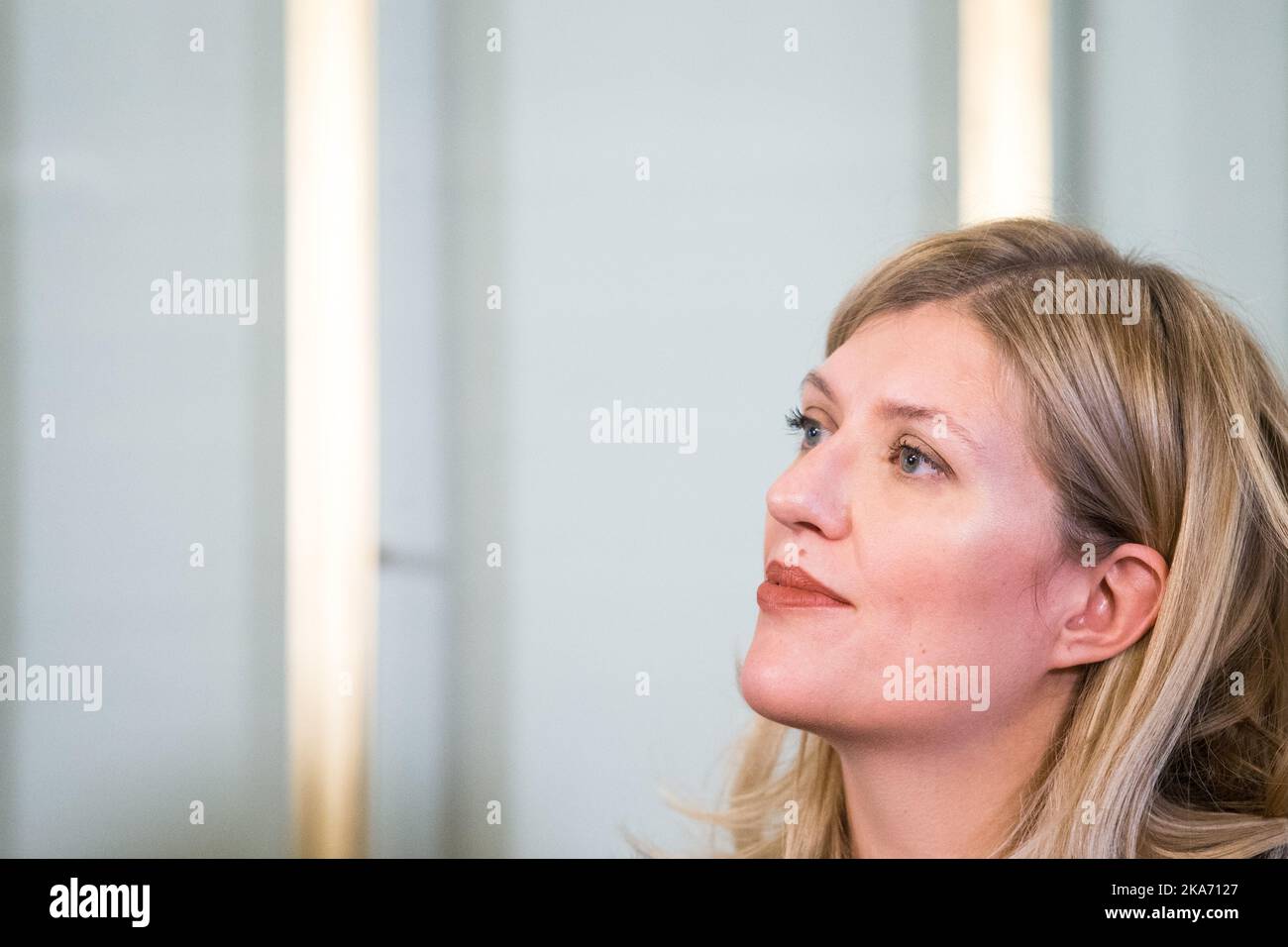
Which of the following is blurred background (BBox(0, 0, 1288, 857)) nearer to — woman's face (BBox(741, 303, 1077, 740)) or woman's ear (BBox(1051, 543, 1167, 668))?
woman's face (BBox(741, 303, 1077, 740))

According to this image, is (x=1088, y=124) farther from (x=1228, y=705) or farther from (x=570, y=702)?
(x=570, y=702)

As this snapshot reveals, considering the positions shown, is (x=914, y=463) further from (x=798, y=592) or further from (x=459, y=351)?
(x=459, y=351)

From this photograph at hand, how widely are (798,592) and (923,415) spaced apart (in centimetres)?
29

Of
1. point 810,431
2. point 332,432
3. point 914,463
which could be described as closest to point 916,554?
point 914,463

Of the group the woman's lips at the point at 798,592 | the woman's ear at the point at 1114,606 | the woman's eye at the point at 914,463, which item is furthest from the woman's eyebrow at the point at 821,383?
the woman's ear at the point at 1114,606

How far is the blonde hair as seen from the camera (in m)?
1.37

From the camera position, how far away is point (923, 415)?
4.62 feet

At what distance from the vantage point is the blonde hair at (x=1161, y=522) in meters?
1.37

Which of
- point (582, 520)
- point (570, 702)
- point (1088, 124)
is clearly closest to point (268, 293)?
point (582, 520)

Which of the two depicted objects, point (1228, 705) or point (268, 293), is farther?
point (268, 293)

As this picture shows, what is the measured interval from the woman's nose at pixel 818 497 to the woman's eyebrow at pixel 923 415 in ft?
0.29

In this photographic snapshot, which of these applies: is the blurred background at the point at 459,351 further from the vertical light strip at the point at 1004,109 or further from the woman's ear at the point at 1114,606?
the woman's ear at the point at 1114,606

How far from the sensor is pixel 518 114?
178 centimetres
